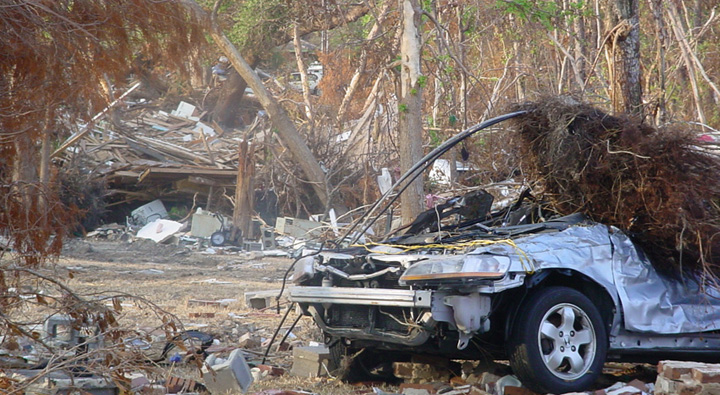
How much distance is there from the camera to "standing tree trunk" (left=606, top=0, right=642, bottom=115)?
372 inches

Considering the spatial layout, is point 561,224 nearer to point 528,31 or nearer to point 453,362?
point 453,362

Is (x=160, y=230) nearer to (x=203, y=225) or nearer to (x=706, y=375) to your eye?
(x=203, y=225)

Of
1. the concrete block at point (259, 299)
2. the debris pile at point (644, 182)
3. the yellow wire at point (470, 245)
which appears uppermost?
the debris pile at point (644, 182)

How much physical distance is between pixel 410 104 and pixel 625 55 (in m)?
3.08

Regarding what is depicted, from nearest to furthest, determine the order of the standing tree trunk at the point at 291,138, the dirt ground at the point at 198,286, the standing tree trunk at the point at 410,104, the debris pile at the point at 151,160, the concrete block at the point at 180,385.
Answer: the concrete block at the point at 180,385 → the dirt ground at the point at 198,286 → the standing tree trunk at the point at 410,104 → the standing tree trunk at the point at 291,138 → the debris pile at the point at 151,160

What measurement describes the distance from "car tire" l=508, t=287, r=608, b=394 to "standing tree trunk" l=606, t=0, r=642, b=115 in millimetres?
4664

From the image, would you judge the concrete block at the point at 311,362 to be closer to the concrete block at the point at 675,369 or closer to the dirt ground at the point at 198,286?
the dirt ground at the point at 198,286

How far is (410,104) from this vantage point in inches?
441

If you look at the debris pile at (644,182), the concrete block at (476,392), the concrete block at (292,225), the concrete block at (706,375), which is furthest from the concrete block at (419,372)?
the concrete block at (292,225)

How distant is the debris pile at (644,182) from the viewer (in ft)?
19.5

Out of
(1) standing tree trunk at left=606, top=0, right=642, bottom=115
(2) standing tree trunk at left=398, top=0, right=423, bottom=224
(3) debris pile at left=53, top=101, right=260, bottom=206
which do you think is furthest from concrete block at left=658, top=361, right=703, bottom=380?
(3) debris pile at left=53, top=101, right=260, bottom=206

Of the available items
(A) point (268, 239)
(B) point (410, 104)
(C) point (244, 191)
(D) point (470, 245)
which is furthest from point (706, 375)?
(C) point (244, 191)

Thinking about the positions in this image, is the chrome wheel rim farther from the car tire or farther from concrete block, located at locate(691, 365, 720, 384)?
concrete block, located at locate(691, 365, 720, 384)

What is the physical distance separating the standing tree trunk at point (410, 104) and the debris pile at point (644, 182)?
4.60 m
